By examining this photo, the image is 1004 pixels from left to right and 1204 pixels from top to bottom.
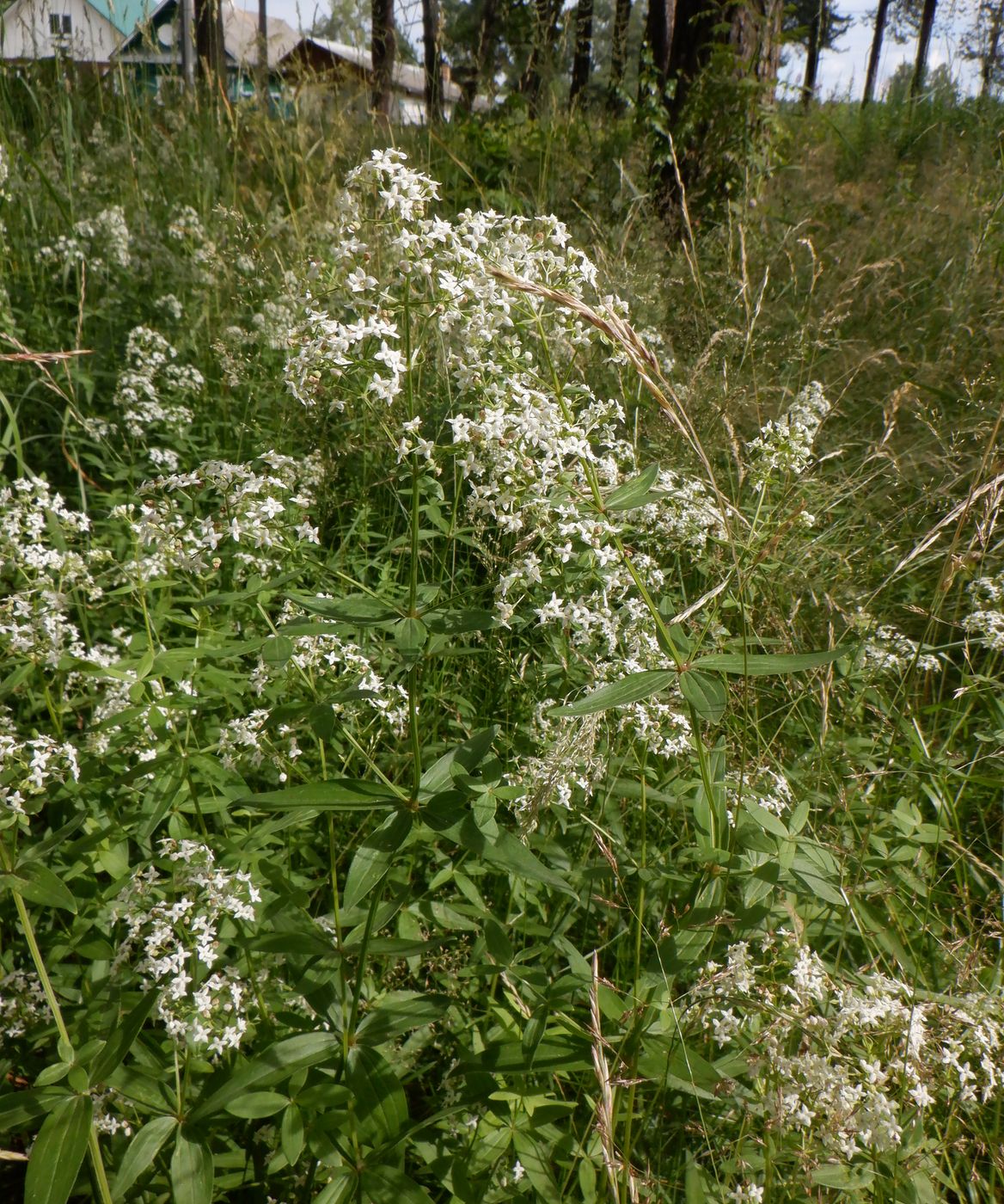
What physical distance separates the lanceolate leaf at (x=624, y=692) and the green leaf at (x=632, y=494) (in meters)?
0.33

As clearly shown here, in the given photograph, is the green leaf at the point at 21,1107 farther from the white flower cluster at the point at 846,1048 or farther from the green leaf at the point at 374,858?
the white flower cluster at the point at 846,1048

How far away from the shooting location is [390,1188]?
1.53 m

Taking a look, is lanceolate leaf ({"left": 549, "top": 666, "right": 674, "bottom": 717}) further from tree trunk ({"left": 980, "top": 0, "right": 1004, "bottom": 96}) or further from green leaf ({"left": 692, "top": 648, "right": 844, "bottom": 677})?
tree trunk ({"left": 980, "top": 0, "right": 1004, "bottom": 96})

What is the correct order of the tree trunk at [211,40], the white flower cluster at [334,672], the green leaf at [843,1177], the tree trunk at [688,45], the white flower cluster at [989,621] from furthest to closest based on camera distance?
the tree trunk at [211,40], the tree trunk at [688,45], the white flower cluster at [989,621], the white flower cluster at [334,672], the green leaf at [843,1177]

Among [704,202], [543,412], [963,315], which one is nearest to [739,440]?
[963,315]

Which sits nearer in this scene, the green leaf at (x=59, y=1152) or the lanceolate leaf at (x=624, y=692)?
the green leaf at (x=59, y=1152)

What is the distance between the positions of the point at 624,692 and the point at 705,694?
5.8 inches

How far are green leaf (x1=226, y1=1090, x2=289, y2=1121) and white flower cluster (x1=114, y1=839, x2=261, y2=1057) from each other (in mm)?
115

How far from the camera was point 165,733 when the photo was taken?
2.37 metres

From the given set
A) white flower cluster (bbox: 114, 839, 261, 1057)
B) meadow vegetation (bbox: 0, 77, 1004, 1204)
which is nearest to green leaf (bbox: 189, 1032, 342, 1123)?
meadow vegetation (bbox: 0, 77, 1004, 1204)

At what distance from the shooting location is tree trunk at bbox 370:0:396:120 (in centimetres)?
808

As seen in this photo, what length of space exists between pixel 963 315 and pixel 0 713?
4939 mm

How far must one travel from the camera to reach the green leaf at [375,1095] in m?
1.56

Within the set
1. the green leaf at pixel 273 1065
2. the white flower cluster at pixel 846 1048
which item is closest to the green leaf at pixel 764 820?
the white flower cluster at pixel 846 1048
